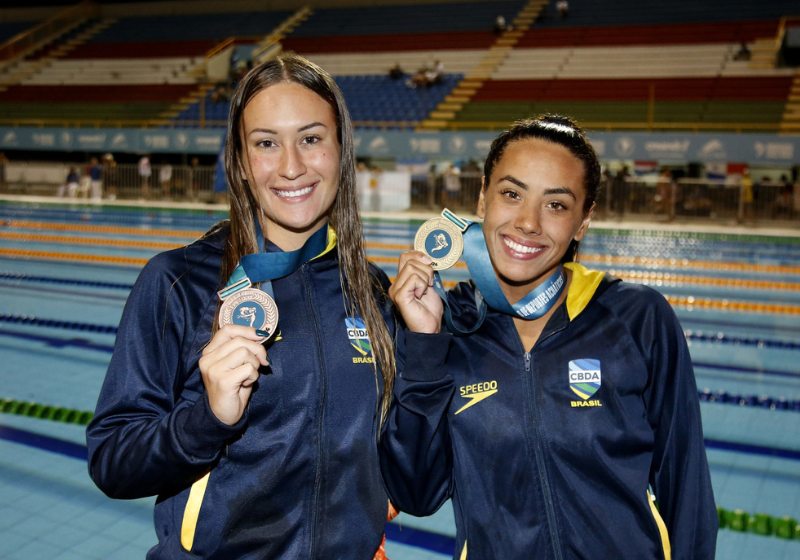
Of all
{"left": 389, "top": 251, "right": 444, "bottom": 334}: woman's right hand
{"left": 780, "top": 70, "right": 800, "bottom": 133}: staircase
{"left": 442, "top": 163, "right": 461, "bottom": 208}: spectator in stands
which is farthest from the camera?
{"left": 442, "top": 163, "right": 461, "bottom": 208}: spectator in stands

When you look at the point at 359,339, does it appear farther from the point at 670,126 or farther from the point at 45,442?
the point at 670,126

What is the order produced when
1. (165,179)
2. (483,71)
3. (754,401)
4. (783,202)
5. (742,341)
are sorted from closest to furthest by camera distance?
1. (754,401)
2. (742,341)
3. (783,202)
4. (165,179)
5. (483,71)

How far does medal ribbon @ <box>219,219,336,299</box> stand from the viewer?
1.54 meters

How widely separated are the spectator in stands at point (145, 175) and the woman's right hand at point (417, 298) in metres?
20.0

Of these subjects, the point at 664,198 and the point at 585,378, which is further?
the point at 664,198

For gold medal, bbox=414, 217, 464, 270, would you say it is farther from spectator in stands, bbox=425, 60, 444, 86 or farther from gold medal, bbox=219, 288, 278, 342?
spectator in stands, bbox=425, 60, 444, 86

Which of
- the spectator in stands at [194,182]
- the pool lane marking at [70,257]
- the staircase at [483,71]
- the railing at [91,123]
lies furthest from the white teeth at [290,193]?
the railing at [91,123]

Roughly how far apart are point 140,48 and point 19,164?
9666 millimetres

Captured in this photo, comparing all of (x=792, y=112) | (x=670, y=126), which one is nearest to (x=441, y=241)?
(x=670, y=126)

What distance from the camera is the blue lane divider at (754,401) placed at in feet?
16.5

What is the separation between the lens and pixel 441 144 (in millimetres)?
18672

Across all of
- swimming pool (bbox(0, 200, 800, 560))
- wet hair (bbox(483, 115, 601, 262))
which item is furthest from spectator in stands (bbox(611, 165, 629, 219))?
wet hair (bbox(483, 115, 601, 262))

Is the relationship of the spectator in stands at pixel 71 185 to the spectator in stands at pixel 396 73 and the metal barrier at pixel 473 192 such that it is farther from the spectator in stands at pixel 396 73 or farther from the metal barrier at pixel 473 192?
the spectator in stands at pixel 396 73

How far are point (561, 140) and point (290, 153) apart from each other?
2.26ft
